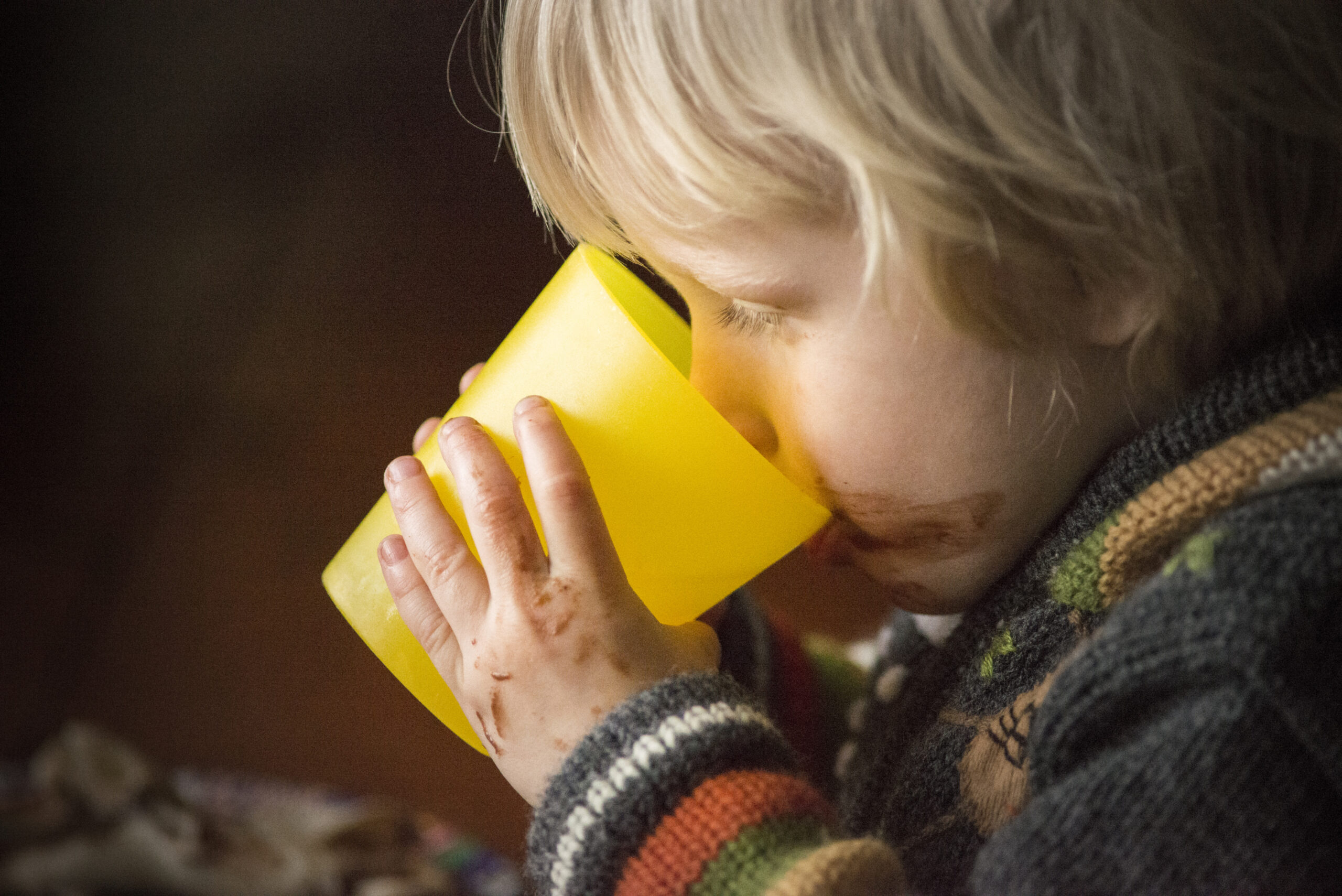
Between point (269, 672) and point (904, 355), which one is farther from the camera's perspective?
point (269, 672)

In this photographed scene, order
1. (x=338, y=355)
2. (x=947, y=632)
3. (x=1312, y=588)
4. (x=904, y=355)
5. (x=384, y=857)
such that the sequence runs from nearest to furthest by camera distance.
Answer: (x=1312, y=588), (x=904, y=355), (x=947, y=632), (x=384, y=857), (x=338, y=355)

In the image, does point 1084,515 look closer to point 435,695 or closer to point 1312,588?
point 1312,588

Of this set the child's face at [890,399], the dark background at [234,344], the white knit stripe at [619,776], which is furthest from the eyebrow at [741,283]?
the dark background at [234,344]

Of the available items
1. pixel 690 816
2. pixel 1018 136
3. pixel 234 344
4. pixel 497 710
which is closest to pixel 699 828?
pixel 690 816

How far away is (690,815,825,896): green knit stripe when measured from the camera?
48cm

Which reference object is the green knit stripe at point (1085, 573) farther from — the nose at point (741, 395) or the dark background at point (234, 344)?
the dark background at point (234, 344)

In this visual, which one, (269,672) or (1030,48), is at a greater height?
(1030,48)

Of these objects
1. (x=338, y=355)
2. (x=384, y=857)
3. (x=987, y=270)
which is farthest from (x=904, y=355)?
(x=338, y=355)

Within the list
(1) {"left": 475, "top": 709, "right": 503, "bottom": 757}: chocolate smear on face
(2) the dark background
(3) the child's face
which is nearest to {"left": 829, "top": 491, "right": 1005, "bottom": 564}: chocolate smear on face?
(3) the child's face

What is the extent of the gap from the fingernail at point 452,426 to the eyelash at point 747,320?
145 mm

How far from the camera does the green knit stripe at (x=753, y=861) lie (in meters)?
0.48

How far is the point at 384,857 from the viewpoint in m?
0.89

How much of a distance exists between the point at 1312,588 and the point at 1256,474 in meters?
0.07

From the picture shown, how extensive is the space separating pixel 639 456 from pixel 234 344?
76 cm
